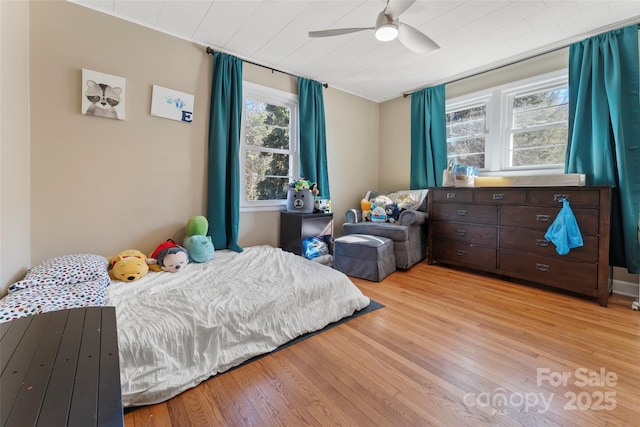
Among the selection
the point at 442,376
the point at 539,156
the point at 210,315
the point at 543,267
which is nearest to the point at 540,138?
the point at 539,156

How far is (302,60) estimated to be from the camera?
9.83ft

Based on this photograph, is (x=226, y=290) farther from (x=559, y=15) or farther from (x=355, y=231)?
(x=559, y=15)

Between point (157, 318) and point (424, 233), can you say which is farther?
point (424, 233)

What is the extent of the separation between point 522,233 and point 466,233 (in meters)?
0.51

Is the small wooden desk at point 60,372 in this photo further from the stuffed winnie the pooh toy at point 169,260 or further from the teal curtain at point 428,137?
the teal curtain at point 428,137

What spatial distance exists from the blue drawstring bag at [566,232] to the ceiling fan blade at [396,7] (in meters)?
2.03

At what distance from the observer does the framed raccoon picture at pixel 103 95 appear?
6.92 feet

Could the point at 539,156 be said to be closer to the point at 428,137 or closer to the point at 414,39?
the point at 428,137

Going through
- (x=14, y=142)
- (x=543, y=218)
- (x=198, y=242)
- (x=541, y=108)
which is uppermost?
(x=541, y=108)

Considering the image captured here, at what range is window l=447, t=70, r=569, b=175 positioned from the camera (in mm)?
2865

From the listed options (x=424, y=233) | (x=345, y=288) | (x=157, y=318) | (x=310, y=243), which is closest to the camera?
(x=157, y=318)

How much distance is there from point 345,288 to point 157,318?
1245 millimetres

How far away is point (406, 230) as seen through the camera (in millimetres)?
3078

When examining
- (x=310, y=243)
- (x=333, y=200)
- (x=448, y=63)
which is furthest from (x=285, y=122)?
(x=448, y=63)
